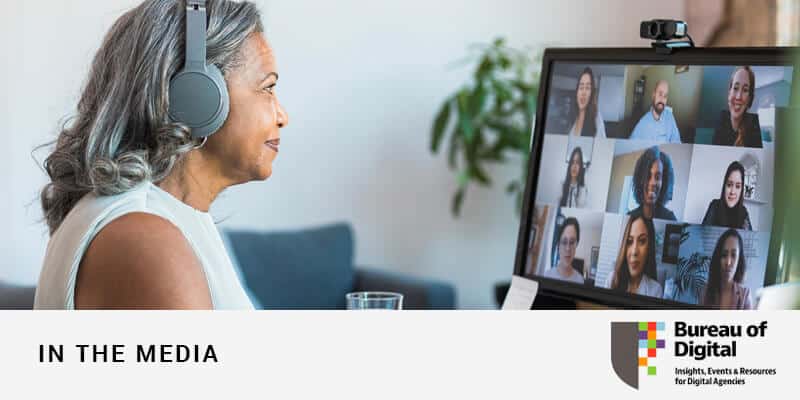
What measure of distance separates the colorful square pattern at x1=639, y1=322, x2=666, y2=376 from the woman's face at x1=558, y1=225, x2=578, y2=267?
368 millimetres

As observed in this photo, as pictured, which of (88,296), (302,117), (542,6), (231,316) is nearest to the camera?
(231,316)

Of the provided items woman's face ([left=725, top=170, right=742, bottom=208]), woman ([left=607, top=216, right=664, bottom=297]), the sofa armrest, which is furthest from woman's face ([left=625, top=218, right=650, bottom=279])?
the sofa armrest

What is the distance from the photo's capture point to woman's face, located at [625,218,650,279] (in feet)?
3.59

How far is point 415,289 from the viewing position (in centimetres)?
294

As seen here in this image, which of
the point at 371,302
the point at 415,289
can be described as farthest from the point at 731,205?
the point at 415,289

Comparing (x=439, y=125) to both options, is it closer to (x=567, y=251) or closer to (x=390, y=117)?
(x=390, y=117)

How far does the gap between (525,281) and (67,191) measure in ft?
1.91

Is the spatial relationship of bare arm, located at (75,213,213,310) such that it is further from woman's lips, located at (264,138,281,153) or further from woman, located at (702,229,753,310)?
woman, located at (702,229,753,310)

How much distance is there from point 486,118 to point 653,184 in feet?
7.32

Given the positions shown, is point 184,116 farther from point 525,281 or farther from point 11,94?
Result: point 11,94

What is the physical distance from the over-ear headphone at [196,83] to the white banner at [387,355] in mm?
318

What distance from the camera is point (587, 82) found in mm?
1194

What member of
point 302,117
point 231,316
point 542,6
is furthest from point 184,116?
point 542,6

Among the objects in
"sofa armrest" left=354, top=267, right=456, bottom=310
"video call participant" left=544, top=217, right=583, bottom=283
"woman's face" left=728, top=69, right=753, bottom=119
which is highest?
"woman's face" left=728, top=69, right=753, bottom=119
